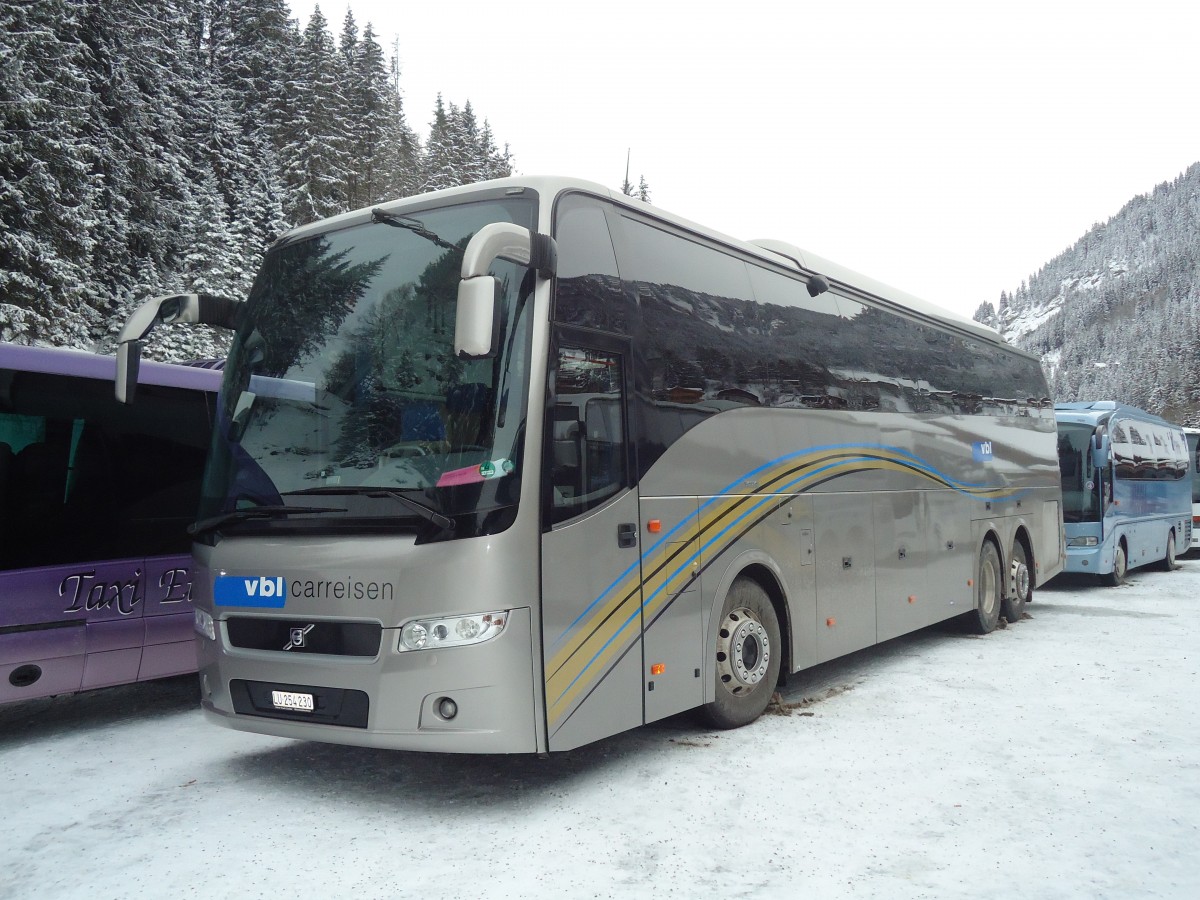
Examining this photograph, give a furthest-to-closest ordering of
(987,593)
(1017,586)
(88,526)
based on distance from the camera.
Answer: (1017,586)
(987,593)
(88,526)

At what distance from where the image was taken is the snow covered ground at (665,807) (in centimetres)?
447

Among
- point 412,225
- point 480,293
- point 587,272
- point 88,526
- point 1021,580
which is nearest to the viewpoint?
point 480,293

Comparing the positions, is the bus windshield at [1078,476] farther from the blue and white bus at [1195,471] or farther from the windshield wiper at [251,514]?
the windshield wiper at [251,514]

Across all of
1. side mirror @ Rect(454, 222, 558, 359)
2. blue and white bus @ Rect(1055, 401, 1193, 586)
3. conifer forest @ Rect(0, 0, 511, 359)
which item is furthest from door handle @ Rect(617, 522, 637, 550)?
conifer forest @ Rect(0, 0, 511, 359)

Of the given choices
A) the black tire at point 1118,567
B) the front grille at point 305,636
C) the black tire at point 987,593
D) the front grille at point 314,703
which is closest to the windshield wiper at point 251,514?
the front grille at point 305,636

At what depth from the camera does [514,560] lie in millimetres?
5227

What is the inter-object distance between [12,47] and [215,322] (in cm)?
2237

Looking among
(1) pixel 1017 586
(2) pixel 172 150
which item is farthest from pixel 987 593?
(2) pixel 172 150

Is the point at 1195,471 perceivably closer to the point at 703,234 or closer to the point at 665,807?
the point at 703,234

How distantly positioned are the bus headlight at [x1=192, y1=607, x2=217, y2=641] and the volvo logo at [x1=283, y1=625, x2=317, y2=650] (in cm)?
68

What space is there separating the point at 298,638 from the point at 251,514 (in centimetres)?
77

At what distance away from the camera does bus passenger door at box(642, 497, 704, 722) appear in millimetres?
6223

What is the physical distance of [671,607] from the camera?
21.1 ft

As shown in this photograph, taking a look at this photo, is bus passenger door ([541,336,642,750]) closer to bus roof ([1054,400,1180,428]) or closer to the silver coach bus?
the silver coach bus
